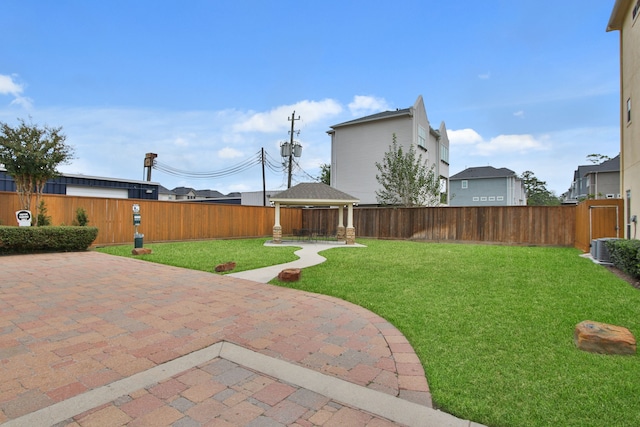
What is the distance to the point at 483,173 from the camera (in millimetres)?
37125

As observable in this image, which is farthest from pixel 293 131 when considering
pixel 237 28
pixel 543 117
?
pixel 543 117

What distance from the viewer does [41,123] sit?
11117 mm

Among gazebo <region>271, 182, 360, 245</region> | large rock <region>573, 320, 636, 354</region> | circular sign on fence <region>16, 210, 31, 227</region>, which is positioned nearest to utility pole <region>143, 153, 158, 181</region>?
gazebo <region>271, 182, 360, 245</region>

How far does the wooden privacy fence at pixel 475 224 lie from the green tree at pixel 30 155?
1299 cm

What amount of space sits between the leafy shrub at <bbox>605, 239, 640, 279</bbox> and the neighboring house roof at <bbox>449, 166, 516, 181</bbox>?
99.1 ft

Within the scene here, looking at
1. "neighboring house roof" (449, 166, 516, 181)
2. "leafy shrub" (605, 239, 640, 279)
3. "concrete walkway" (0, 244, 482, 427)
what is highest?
"neighboring house roof" (449, 166, 516, 181)

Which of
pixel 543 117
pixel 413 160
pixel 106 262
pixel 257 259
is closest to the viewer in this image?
pixel 106 262

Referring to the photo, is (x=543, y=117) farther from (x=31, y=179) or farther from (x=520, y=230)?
(x=31, y=179)

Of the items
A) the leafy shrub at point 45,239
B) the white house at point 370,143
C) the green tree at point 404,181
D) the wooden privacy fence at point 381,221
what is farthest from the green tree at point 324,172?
the leafy shrub at point 45,239

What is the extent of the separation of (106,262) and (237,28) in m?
8.55

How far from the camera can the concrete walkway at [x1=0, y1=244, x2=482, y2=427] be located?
2.26m

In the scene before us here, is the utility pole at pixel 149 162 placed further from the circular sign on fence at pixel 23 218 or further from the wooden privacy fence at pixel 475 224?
the circular sign on fence at pixel 23 218

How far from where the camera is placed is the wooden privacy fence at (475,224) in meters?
13.7

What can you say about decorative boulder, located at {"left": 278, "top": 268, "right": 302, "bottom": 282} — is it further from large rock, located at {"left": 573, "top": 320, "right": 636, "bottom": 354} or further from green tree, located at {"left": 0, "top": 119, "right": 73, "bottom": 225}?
green tree, located at {"left": 0, "top": 119, "right": 73, "bottom": 225}
